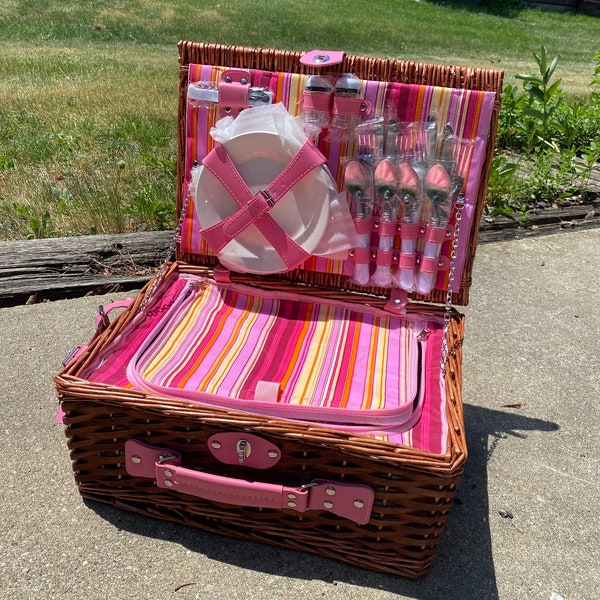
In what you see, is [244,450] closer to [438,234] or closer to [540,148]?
[438,234]

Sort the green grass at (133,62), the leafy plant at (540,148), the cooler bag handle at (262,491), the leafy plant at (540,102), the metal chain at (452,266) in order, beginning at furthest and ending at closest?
the leafy plant at (540,102)
the leafy plant at (540,148)
the green grass at (133,62)
the metal chain at (452,266)
the cooler bag handle at (262,491)

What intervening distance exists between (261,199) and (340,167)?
0.26 meters

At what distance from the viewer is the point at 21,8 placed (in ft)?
39.6

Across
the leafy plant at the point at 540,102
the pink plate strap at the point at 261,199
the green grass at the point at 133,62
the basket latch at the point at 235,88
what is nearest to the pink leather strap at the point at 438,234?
the pink plate strap at the point at 261,199

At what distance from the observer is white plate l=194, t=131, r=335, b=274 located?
6.03 ft

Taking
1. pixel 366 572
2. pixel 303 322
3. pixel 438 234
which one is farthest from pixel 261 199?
pixel 366 572

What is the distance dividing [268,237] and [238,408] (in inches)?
23.0

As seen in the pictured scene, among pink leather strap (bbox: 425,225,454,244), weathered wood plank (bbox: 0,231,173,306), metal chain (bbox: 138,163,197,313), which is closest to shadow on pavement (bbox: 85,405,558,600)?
metal chain (bbox: 138,163,197,313)

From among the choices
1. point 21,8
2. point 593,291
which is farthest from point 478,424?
point 21,8

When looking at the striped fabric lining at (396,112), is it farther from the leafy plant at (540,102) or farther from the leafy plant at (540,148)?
the leafy plant at (540,102)

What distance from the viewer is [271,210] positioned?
1.89 m

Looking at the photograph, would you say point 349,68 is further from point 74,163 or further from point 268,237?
point 74,163

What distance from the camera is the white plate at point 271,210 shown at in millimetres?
1839

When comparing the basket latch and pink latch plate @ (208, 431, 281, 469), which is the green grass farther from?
pink latch plate @ (208, 431, 281, 469)
